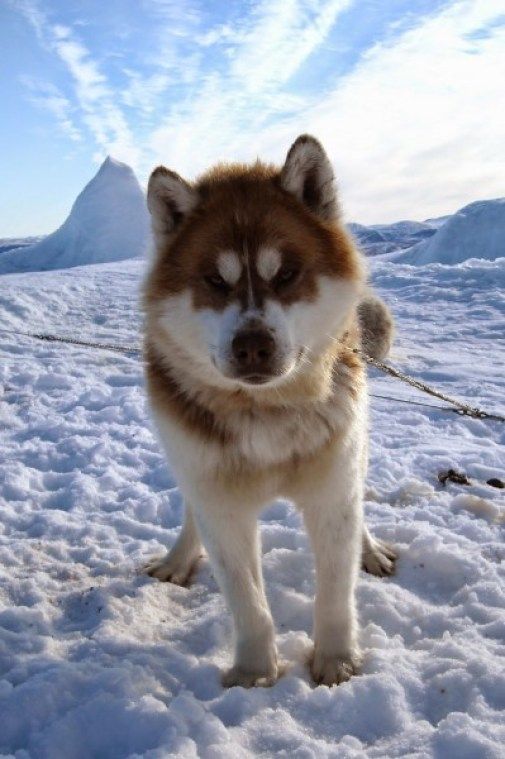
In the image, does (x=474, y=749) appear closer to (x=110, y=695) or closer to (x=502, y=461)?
(x=110, y=695)

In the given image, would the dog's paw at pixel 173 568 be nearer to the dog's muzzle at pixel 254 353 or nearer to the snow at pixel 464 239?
the dog's muzzle at pixel 254 353

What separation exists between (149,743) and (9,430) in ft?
12.2

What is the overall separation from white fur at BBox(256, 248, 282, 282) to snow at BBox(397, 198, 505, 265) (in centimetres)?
2501

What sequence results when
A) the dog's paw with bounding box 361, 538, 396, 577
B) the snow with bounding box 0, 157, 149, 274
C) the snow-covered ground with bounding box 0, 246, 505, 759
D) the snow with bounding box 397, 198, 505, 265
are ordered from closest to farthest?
the snow-covered ground with bounding box 0, 246, 505, 759, the dog's paw with bounding box 361, 538, 396, 577, the snow with bounding box 397, 198, 505, 265, the snow with bounding box 0, 157, 149, 274

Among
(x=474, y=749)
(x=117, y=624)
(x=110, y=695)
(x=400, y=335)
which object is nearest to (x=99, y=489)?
(x=117, y=624)

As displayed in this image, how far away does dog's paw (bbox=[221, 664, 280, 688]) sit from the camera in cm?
218

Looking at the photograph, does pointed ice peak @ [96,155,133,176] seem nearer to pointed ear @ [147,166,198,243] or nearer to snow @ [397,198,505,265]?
snow @ [397,198,505,265]

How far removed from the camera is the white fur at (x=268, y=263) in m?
2.18

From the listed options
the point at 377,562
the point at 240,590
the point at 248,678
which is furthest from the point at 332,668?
the point at 377,562

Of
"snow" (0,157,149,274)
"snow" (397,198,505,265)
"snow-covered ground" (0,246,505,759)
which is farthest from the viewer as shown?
"snow" (0,157,149,274)

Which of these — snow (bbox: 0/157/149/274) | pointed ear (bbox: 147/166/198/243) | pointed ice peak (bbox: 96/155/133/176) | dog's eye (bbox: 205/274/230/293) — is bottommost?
dog's eye (bbox: 205/274/230/293)

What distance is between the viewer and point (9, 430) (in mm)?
5039

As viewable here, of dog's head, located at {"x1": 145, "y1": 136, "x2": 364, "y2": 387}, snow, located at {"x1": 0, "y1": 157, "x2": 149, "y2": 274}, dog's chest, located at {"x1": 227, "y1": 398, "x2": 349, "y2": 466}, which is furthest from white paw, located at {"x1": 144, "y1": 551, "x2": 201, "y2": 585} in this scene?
snow, located at {"x1": 0, "y1": 157, "x2": 149, "y2": 274}

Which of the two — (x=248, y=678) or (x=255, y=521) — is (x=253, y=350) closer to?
(x=255, y=521)
